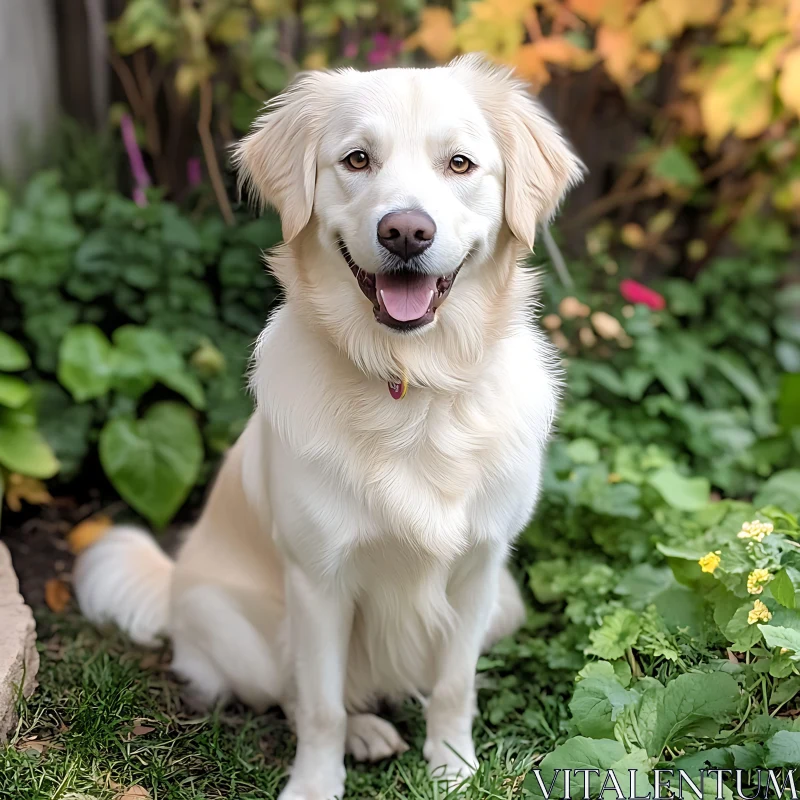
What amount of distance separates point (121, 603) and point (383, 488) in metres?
1.17

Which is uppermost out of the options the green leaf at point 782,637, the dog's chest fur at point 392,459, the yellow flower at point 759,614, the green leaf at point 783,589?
the dog's chest fur at point 392,459

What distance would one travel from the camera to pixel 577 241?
420 centimetres

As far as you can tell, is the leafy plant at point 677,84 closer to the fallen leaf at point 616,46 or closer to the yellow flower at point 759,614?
the fallen leaf at point 616,46

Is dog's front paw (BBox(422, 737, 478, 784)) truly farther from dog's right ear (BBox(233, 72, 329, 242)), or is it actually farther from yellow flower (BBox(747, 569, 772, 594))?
dog's right ear (BBox(233, 72, 329, 242))

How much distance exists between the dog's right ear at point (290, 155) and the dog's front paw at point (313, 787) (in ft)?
4.01

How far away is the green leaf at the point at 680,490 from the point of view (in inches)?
107

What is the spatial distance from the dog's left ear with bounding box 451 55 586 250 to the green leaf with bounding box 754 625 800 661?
3.00 feet

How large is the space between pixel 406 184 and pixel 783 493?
168cm

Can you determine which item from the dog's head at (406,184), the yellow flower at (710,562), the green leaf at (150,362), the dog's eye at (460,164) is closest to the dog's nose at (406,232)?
the dog's head at (406,184)

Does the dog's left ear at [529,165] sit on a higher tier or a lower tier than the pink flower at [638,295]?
higher

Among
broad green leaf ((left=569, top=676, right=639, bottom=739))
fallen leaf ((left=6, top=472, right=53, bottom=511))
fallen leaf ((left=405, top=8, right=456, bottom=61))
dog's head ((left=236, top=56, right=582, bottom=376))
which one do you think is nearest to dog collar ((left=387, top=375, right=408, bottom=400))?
dog's head ((left=236, top=56, right=582, bottom=376))

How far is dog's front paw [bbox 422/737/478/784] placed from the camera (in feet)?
7.12

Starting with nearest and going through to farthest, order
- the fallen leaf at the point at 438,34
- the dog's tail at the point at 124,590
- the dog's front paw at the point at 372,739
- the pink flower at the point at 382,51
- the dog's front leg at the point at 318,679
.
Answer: the dog's front leg at the point at 318,679, the dog's front paw at the point at 372,739, the dog's tail at the point at 124,590, the fallen leaf at the point at 438,34, the pink flower at the point at 382,51

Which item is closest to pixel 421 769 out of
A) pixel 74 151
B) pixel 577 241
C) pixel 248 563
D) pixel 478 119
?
pixel 248 563
